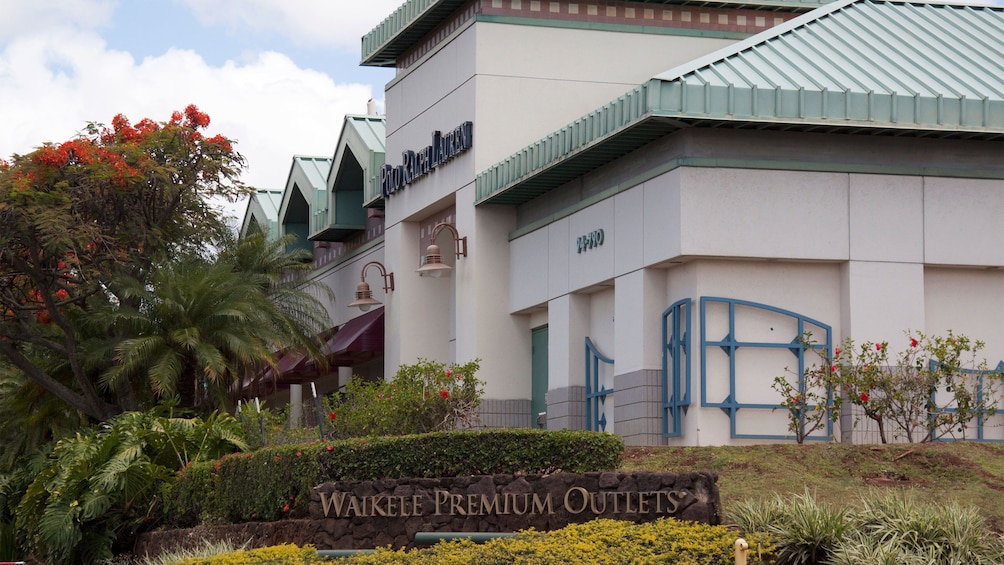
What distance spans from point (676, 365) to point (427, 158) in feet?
32.9

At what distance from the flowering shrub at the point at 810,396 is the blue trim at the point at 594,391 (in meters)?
3.85

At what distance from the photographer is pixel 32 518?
24.4 m

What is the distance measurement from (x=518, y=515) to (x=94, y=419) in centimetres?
1794

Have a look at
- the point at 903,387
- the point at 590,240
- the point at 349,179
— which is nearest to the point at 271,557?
the point at 903,387

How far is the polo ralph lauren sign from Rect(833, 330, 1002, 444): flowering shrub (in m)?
9.51

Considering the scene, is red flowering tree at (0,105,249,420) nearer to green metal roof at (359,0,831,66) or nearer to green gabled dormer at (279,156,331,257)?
green metal roof at (359,0,831,66)

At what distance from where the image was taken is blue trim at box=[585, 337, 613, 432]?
26.9 m

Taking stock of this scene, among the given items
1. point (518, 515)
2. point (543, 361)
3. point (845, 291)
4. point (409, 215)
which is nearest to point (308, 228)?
point (409, 215)

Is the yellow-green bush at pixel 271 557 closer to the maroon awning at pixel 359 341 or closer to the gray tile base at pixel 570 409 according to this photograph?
the gray tile base at pixel 570 409

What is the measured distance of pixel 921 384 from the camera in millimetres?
22734

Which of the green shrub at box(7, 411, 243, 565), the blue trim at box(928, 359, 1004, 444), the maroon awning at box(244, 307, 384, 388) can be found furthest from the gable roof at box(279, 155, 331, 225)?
the blue trim at box(928, 359, 1004, 444)

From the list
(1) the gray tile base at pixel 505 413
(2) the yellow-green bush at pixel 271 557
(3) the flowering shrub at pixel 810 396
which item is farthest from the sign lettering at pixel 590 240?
(2) the yellow-green bush at pixel 271 557

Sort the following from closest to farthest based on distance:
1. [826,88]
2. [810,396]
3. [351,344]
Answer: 1. [810,396]
2. [826,88]
3. [351,344]

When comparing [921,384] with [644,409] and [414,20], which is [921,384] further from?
[414,20]
